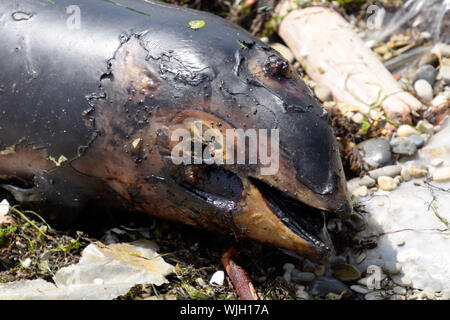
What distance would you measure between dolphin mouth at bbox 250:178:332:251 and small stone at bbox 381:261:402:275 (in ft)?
2.03

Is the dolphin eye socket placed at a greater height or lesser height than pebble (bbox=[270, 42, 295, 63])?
greater

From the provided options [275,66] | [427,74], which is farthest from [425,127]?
[275,66]

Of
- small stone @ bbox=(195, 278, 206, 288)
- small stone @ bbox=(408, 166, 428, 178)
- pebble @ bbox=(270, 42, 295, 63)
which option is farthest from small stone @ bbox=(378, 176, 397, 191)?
pebble @ bbox=(270, 42, 295, 63)

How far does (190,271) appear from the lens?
11.3 feet

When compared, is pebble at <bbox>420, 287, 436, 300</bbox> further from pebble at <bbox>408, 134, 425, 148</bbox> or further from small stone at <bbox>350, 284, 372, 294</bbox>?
pebble at <bbox>408, 134, 425, 148</bbox>

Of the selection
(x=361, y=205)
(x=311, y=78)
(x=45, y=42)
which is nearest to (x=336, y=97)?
(x=311, y=78)

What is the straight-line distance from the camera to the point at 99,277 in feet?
10.8

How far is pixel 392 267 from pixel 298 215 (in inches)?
32.8

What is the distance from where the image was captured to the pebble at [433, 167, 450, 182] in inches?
154

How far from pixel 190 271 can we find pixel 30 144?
118 cm

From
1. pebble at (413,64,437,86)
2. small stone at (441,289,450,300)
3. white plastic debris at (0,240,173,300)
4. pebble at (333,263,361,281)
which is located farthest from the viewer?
pebble at (413,64,437,86)

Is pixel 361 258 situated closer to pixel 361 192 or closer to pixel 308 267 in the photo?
pixel 308 267

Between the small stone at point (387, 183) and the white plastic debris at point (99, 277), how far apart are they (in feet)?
5.23

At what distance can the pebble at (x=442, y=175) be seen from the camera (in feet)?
12.8
